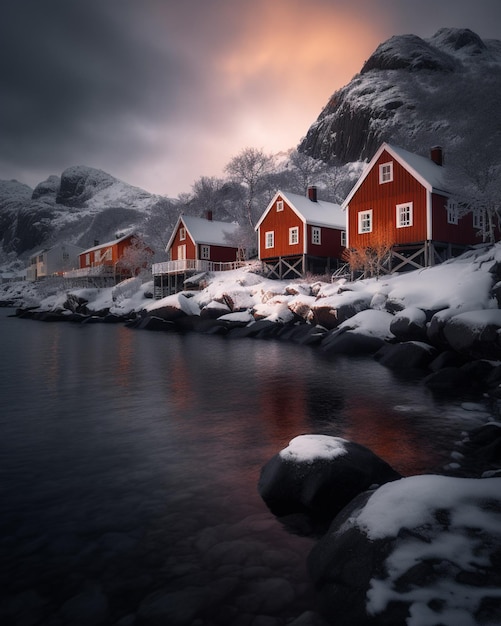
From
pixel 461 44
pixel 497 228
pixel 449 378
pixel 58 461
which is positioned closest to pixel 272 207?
pixel 497 228

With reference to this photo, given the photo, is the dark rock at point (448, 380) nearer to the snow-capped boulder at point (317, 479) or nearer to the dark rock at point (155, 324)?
the snow-capped boulder at point (317, 479)

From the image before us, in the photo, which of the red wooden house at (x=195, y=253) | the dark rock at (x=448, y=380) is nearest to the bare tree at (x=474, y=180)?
the dark rock at (x=448, y=380)

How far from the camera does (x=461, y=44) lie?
11581cm

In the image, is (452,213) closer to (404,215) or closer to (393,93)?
(404,215)

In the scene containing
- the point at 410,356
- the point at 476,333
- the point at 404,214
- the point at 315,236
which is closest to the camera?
the point at 476,333

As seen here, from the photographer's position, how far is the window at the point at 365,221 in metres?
27.8

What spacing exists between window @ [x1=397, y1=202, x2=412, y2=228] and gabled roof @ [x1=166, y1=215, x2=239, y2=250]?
72.9 feet

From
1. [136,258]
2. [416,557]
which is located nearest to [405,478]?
[416,557]

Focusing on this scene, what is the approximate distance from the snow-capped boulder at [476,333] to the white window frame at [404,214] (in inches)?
541

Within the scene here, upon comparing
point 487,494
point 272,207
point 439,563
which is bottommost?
point 439,563

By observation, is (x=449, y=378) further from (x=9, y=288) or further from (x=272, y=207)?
(x=9, y=288)

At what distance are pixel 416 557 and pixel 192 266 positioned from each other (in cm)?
3843

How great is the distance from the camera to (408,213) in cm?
2583

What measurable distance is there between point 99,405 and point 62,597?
7.31 metres
